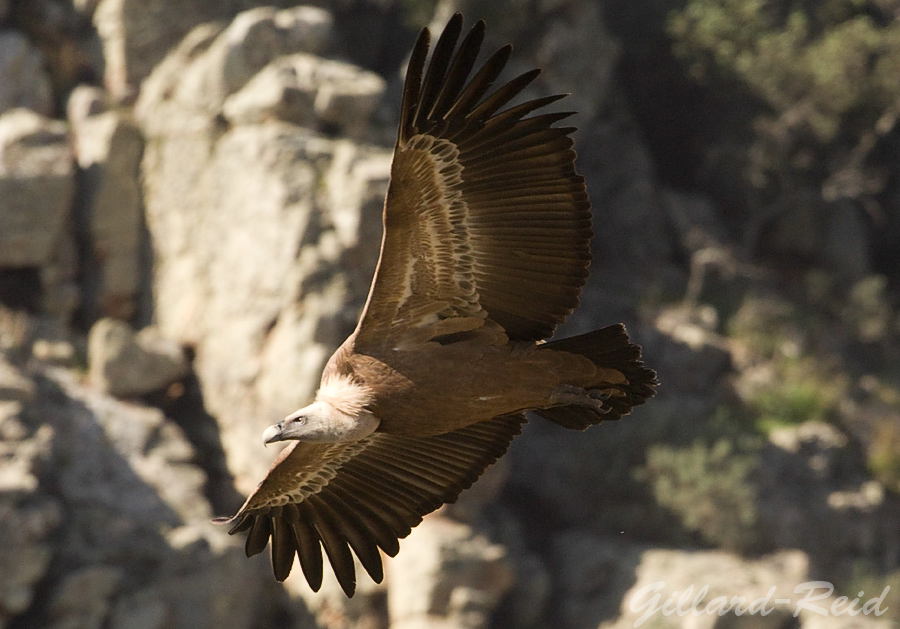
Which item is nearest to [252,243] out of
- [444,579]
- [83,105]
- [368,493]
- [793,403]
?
[83,105]

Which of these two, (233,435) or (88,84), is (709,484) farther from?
(88,84)

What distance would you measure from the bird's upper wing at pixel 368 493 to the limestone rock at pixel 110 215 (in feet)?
32.1

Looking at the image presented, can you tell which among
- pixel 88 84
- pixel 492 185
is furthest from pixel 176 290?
pixel 492 185

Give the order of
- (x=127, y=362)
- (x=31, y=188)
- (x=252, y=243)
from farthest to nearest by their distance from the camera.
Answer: (x=31, y=188), (x=252, y=243), (x=127, y=362)

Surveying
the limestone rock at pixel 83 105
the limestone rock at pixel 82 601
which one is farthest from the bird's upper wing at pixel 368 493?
the limestone rock at pixel 83 105

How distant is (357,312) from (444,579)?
323 centimetres

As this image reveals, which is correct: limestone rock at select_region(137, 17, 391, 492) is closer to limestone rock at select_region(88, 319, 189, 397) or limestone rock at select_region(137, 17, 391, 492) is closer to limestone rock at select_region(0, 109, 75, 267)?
limestone rock at select_region(88, 319, 189, 397)

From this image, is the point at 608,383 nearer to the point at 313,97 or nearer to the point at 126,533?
the point at 126,533

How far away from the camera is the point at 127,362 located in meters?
13.6

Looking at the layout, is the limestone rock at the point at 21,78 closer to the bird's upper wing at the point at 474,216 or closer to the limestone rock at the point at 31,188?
the limestone rock at the point at 31,188

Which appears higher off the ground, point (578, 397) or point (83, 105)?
point (83, 105)

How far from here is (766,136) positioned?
20.2 metres

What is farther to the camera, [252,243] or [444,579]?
[252,243]

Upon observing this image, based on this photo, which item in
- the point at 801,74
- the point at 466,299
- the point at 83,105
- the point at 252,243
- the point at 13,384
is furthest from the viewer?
the point at 801,74
